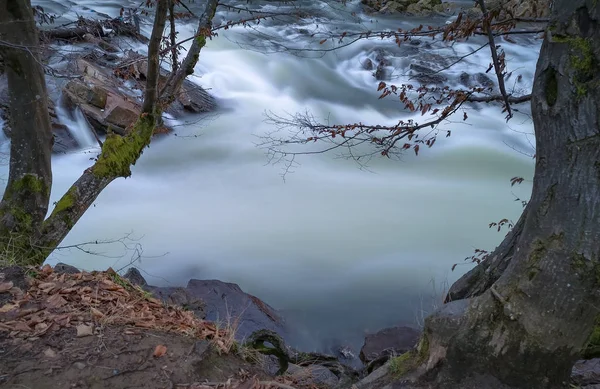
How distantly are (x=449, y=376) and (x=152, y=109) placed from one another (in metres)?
3.89

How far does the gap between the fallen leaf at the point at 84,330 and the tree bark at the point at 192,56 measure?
9.61 ft

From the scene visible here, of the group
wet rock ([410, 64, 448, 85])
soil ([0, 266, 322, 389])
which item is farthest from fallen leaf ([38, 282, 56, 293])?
wet rock ([410, 64, 448, 85])

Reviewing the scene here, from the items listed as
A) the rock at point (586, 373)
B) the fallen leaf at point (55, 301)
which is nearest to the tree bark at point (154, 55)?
the fallen leaf at point (55, 301)

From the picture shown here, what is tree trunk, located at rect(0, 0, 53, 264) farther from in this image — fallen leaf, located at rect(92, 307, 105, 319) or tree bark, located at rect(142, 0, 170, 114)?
fallen leaf, located at rect(92, 307, 105, 319)

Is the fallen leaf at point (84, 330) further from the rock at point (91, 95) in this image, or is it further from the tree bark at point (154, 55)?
the rock at point (91, 95)

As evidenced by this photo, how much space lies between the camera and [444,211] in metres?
9.80

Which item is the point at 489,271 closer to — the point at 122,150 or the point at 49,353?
the point at 49,353

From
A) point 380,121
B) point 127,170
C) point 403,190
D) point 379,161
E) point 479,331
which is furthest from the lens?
point 380,121

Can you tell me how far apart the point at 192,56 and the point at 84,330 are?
3.37 m

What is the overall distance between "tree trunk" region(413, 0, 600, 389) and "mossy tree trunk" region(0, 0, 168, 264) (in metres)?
3.19

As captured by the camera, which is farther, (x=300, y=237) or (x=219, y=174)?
(x=219, y=174)

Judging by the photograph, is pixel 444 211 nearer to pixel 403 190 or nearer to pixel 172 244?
pixel 403 190

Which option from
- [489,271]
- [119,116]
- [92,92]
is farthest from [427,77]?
[489,271]

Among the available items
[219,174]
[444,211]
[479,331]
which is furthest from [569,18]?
[219,174]
